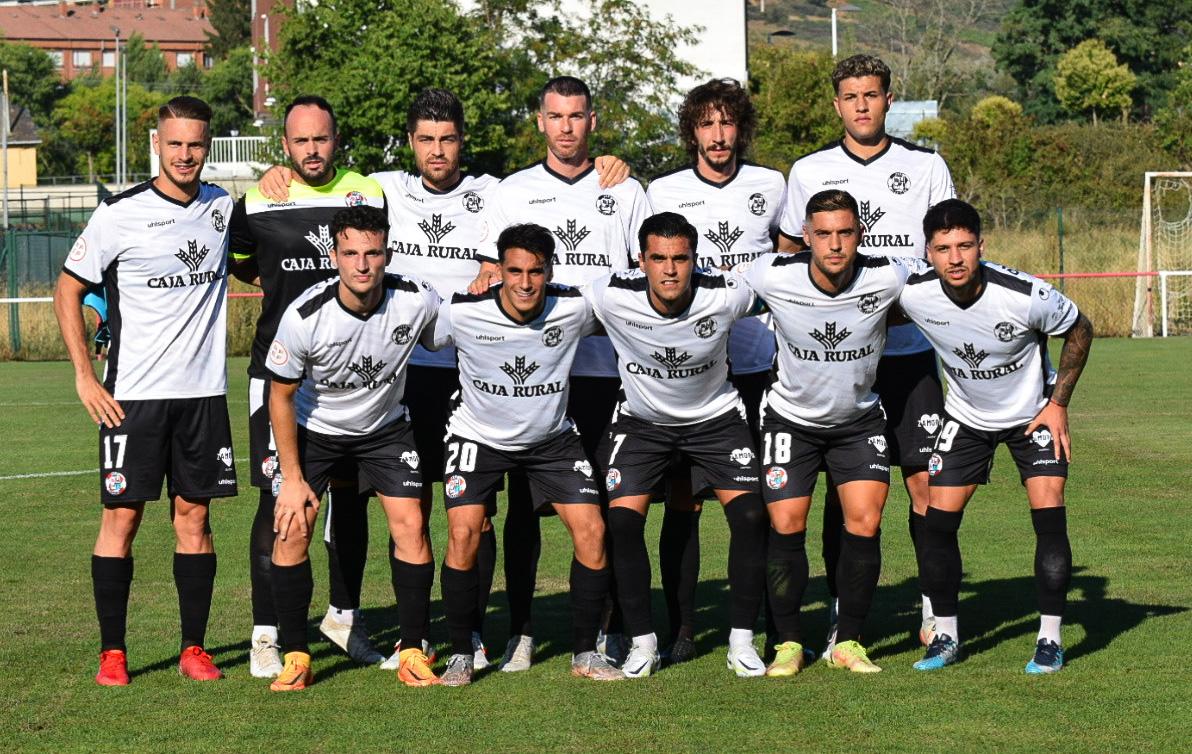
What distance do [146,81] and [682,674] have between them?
12189cm

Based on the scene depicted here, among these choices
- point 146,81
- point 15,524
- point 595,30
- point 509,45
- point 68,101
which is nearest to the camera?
point 15,524

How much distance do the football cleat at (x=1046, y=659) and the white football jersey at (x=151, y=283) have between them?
3.59m

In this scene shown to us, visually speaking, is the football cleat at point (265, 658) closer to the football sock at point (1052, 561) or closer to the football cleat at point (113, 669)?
the football cleat at point (113, 669)

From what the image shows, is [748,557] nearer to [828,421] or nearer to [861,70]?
[828,421]

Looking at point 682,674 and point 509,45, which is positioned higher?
point 509,45

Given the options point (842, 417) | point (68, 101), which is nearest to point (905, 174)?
point (842, 417)

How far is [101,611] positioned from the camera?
22.0 ft

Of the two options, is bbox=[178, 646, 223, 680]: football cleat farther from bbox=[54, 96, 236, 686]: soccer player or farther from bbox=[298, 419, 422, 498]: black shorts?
bbox=[298, 419, 422, 498]: black shorts

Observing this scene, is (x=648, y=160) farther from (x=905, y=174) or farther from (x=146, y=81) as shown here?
(x=146, y=81)

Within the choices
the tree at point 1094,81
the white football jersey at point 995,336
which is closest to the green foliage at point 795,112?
the tree at point 1094,81

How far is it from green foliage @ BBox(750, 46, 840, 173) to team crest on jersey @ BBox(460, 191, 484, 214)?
3691 cm

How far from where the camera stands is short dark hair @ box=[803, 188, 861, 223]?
21.4 feet

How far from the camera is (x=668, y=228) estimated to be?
6480 mm

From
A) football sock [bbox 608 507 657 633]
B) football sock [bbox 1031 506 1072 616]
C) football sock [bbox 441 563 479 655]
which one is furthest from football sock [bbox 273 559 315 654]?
football sock [bbox 1031 506 1072 616]
